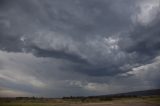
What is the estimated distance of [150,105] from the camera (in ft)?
297

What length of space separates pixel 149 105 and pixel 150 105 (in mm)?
459

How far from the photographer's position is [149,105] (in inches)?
3553
